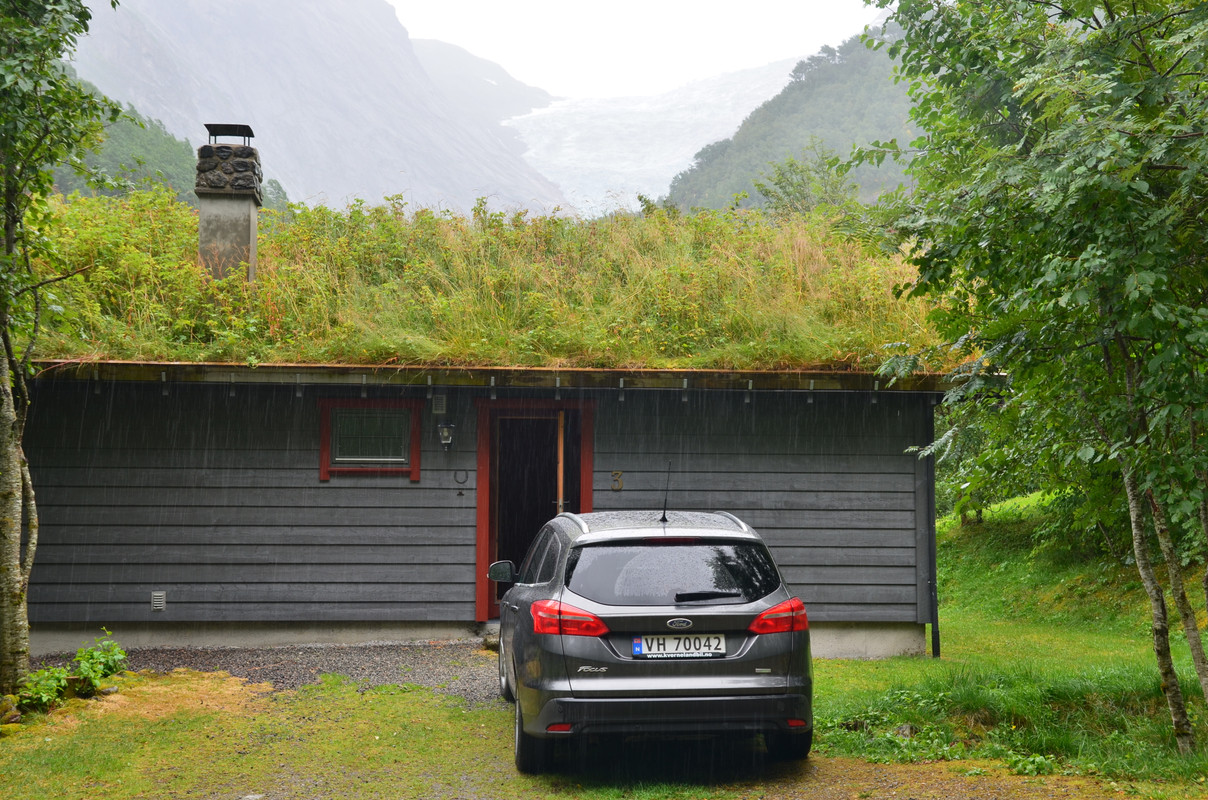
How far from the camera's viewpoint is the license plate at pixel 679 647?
4.71 metres

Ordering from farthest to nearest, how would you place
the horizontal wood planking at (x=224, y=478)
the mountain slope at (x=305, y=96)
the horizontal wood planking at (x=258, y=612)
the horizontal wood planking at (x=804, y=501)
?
1. the mountain slope at (x=305, y=96)
2. the horizontal wood planking at (x=804, y=501)
3. the horizontal wood planking at (x=224, y=478)
4. the horizontal wood planking at (x=258, y=612)

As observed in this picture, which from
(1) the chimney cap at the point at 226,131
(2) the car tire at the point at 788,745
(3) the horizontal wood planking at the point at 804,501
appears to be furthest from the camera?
(1) the chimney cap at the point at 226,131

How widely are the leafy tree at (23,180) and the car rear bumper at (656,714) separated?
14.7ft

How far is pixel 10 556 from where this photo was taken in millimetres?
6633

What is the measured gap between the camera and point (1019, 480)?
233 inches

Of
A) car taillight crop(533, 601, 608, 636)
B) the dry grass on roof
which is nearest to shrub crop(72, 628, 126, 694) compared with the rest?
the dry grass on roof

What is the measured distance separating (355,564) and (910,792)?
651 centimetres

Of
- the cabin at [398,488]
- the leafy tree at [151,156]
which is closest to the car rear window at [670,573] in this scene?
the cabin at [398,488]

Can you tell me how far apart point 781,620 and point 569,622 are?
3.72ft

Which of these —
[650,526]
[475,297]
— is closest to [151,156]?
[475,297]

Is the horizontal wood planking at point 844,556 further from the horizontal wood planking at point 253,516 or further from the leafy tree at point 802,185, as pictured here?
the leafy tree at point 802,185

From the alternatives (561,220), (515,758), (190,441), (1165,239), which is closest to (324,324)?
(190,441)

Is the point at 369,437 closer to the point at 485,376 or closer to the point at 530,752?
the point at 485,376

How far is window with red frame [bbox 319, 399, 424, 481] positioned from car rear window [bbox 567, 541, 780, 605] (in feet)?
16.8
